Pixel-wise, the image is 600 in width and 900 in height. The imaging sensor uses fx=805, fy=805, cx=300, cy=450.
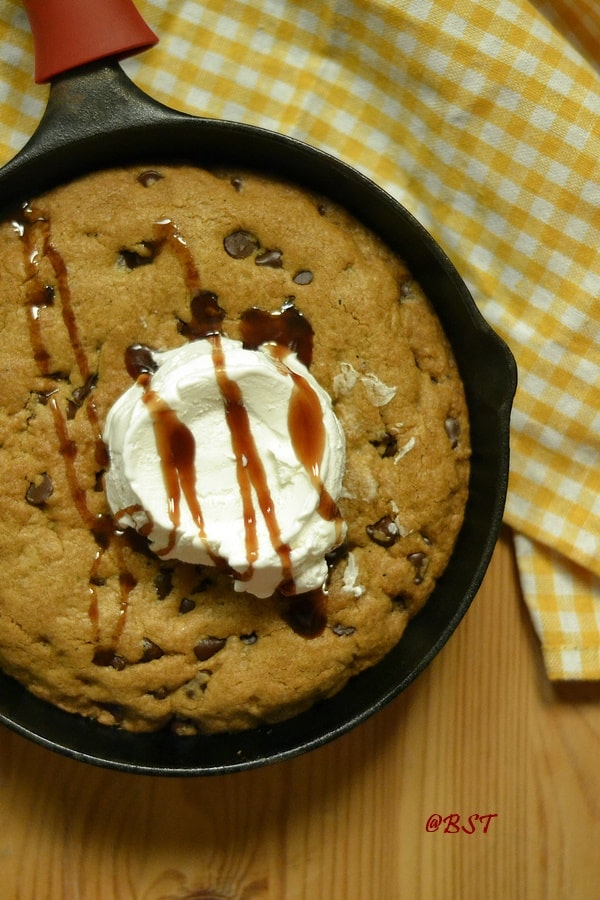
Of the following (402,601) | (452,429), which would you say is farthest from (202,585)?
(452,429)

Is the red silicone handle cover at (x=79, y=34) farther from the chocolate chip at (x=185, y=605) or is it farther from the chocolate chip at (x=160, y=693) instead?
the chocolate chip at (x=160, y=693)

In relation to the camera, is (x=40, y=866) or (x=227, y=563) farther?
(x=40, y=866)

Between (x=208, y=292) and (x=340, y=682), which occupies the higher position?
(x=208, y=292)

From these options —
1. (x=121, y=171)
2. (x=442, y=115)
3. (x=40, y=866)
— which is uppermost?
(x=442, y=115)

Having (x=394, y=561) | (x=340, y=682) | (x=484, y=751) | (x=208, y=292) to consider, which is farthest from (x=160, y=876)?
(x=208, y=292)

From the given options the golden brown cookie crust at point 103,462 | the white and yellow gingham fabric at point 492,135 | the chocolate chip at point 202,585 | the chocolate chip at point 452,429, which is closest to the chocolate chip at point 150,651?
the golden brown cookie crust at point 103,462

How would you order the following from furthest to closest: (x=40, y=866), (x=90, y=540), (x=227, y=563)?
1. (x=40, y=866)
2. (x=90, y=540)
3. (x=227, y=563)

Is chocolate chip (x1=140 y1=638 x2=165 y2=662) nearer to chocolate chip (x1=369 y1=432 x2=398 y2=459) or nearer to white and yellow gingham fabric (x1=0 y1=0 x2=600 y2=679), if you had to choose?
chocolate chip (x1=369 y1=432 x2=398 y2=459)

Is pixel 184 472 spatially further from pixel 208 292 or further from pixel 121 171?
pixel 121 171
